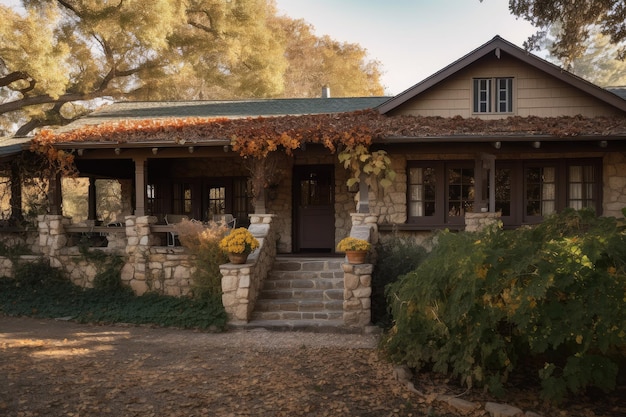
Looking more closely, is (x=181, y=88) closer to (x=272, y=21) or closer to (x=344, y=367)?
(x=272, y=21)

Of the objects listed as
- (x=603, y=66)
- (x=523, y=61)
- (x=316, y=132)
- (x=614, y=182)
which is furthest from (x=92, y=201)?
(x=603, y=66)

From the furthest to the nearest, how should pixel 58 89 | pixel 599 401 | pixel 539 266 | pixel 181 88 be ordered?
1. pixel 181 88
2. pixel 58 89
3. pixel 599 401
4. pixel 539 266

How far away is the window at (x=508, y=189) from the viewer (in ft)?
36.4

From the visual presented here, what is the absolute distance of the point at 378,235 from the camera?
1066 cm

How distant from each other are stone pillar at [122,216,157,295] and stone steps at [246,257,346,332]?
7.81ft

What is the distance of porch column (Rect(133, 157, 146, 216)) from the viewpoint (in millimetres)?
10641

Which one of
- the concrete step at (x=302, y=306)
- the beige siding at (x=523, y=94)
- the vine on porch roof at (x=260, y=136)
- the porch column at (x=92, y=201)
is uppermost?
the beige siding at (x=523, y=94)

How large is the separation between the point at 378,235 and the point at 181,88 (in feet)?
52.1

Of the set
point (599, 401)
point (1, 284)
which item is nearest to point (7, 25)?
point (1, 284)

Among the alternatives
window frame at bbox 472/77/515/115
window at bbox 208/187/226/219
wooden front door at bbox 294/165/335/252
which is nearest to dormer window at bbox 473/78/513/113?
window frame at bbox 472/77/515/115

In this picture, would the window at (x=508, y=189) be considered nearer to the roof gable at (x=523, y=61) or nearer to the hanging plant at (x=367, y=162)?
the hanging plant at (x=367, y=162)

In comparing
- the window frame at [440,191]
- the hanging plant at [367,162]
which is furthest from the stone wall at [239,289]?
the window frame at [440,191]

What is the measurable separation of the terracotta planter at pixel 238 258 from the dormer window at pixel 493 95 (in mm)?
6224

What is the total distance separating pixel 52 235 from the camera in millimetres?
10562
